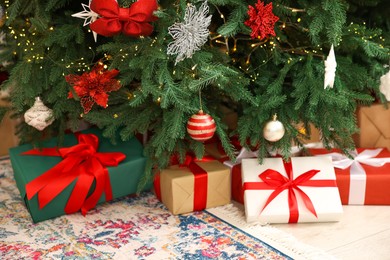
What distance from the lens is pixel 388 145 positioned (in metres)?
1.74

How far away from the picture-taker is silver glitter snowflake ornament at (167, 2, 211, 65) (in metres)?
1.27

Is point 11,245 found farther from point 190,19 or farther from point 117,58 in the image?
point 190,19

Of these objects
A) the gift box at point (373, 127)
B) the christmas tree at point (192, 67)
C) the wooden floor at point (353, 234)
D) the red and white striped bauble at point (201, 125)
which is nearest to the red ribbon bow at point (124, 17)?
the christmas tree at point (192, 67)

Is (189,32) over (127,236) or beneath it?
over

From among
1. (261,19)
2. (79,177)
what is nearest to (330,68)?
(261,19)

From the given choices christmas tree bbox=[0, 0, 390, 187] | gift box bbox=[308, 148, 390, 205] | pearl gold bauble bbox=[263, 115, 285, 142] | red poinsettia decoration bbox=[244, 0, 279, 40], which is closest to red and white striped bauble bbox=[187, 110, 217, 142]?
christmas tree bbox=[0, 0, 390, 187]

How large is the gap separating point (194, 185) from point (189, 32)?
18.7 inches

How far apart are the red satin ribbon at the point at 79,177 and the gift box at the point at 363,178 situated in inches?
27.1

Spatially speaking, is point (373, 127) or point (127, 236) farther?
point (373, 127)

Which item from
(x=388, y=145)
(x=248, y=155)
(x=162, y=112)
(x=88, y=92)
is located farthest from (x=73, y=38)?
(x=388, y=145)

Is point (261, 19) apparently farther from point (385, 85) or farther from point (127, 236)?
point (127, 236)

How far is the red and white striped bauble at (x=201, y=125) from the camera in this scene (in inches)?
52.9

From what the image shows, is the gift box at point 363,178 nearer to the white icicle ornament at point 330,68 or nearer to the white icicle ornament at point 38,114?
the white icicle ornament at point 330,68

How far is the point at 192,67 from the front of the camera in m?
1.36
